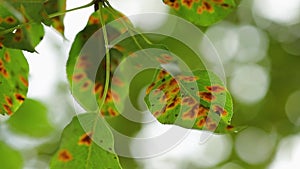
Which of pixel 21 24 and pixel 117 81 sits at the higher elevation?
→ pixel 21 24

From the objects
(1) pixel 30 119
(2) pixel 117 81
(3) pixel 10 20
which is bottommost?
(1) pixel 30 119

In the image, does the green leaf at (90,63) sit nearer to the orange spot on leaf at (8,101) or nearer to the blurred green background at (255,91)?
the orange spot on leaf at (8,101)

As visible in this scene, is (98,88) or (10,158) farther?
(10,158)

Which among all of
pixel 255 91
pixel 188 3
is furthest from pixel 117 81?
pixel 255 91

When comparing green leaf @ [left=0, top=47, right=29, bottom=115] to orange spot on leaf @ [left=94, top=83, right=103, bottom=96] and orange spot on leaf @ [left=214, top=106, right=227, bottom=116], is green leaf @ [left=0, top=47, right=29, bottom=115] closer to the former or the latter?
orange spot on leaf @ [left=94, top=83, right=103, bottom=96]

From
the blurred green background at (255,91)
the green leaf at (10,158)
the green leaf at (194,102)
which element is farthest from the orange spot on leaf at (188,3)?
the blurred green background at (255,91)

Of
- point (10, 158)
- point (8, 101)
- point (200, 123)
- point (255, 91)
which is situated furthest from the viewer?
point (255, 91)

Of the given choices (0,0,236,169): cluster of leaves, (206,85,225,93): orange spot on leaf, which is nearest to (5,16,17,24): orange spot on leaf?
(0,0,236,169): cluster of leaves

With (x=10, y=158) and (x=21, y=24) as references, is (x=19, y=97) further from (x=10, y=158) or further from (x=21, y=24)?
(x=10, y=158)
